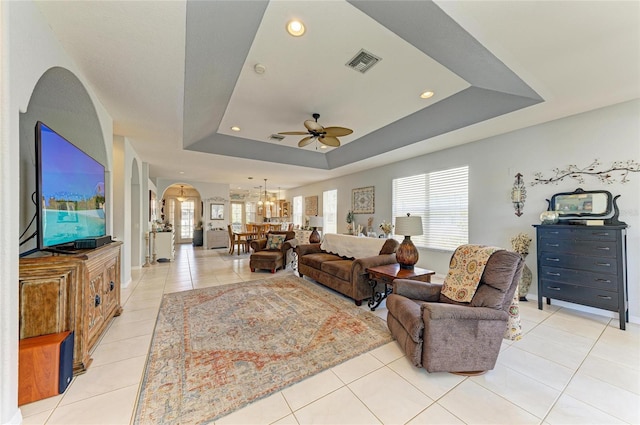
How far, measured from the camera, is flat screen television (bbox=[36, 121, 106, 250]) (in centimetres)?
172

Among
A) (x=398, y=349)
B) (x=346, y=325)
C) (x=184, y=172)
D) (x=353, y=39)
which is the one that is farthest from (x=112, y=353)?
(x=184, y=172)

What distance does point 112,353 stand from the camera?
2.12 m

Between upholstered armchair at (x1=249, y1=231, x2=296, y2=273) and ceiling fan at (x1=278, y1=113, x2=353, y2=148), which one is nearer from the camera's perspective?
ceiling fan at (x1=278, y1=113, x2=353, y2=148)

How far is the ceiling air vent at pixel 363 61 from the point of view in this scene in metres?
2.45

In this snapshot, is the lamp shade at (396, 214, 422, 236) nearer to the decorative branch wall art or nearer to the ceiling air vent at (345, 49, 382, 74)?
the ceiling air vent at (345, 49, 382, 74)

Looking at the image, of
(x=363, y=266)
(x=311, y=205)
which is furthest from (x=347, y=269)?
(x=311, y=205)

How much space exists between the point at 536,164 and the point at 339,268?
338 cm

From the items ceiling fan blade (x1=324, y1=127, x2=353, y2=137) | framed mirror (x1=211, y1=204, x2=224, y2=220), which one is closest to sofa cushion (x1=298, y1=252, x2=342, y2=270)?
ceiling fan blade (x1=324, y1=127, x2=353, y2=137)

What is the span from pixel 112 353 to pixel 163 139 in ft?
11.4

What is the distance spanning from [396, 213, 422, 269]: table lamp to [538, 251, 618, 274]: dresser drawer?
5.84ft

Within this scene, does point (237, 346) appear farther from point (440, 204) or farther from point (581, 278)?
point (440, 204)

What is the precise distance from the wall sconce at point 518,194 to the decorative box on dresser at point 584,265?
1.89 feet

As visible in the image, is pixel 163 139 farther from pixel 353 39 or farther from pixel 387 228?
pixel 387 228

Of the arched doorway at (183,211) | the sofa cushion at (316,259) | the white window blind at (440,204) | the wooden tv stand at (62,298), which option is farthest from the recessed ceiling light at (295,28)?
the arched doorway at (183,211)
